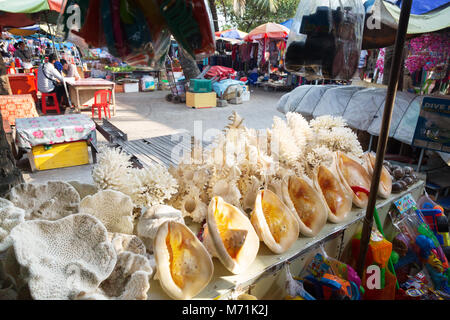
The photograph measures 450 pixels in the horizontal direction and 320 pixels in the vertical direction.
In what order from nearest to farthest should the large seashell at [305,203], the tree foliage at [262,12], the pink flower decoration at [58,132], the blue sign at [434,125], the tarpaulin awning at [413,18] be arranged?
the large seashell at [305,203] < the blue sign at [434,125] < the tarpaulin awning at [413,18] < the pink flower decoration at [58,132] < the tree foliage at [262,12]

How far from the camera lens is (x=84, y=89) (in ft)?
24.0

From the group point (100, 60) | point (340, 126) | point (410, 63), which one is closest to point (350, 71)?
point (340, 126)

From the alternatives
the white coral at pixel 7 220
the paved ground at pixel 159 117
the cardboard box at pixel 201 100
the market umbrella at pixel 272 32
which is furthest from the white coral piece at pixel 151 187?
the market umbrella at pixel 272 32

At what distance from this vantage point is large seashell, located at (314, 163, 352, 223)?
5.65 ft

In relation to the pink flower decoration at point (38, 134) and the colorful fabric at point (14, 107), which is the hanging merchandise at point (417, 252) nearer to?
the pink flower decoration at point (38, 134)

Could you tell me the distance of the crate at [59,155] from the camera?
390 cm

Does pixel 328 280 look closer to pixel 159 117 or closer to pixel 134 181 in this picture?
pixel 134 181

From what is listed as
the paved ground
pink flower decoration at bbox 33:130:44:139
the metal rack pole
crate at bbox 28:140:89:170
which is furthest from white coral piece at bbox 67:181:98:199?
crate at bbox 28:140:89:170

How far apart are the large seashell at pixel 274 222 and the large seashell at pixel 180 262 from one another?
35cm

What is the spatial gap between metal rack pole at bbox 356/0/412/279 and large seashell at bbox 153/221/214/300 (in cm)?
89

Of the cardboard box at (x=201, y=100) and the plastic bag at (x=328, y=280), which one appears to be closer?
the plastic bag at (x=328, y=280)

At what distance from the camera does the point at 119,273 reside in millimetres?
1033
